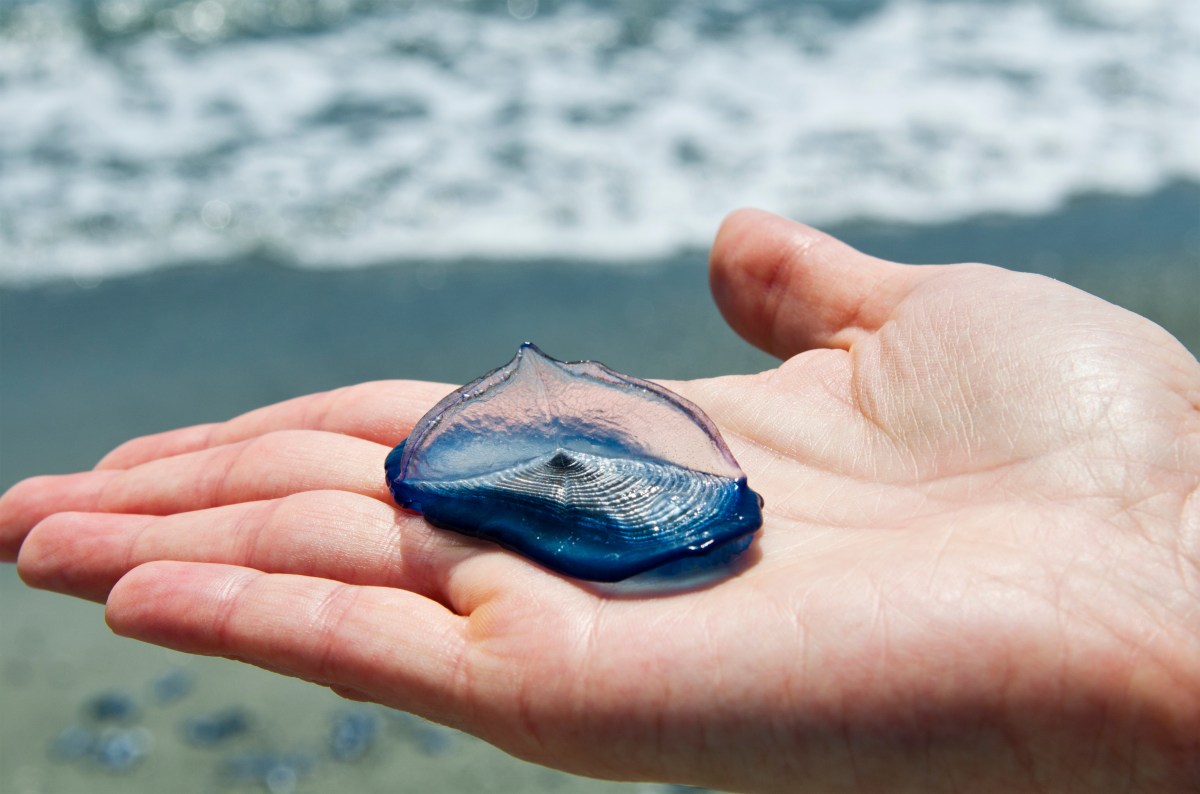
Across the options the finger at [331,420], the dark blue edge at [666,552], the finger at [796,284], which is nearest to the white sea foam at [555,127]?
the finger at [796,284]

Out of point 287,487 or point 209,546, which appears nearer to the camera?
point 209,546

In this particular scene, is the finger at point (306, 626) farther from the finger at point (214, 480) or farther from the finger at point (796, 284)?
the finger at point (796, 284)

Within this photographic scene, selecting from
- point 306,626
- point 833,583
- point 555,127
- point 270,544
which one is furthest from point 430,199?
point 833,583

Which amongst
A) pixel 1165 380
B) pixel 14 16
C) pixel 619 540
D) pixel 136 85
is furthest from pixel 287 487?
pixel 14 16

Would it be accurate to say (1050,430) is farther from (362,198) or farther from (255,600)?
(362,198)

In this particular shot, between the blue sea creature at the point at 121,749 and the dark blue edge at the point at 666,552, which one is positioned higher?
the dark blue edge at the point at 666,552

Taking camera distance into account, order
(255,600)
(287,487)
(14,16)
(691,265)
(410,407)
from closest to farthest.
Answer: (255,600) → (287,487) → (410,407) → (691,265) → (14,16)

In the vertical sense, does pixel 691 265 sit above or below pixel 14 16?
below

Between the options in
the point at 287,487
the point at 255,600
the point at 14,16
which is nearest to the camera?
the point at 255,600
